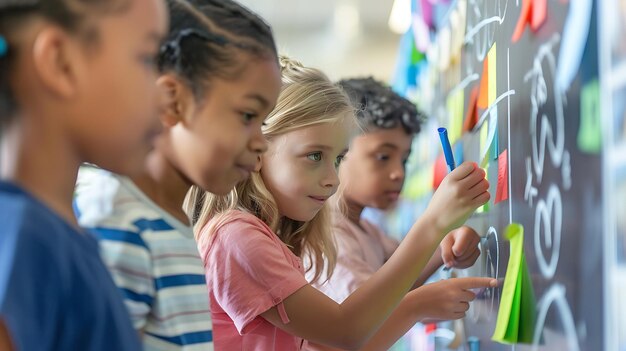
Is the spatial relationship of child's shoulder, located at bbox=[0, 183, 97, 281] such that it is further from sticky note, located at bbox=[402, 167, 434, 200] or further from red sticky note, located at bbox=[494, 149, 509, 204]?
sticky note, located at bbox=[402, 167, 434, 200]

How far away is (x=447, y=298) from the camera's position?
3.70 ft

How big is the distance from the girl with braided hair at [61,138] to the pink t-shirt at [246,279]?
0.39 m

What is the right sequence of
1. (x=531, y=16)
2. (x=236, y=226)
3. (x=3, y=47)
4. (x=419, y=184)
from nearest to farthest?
1. (x=3, y=47)
2. (x=531, y=16)
3. (x=236, y=226)
4. (x=419, y=184)

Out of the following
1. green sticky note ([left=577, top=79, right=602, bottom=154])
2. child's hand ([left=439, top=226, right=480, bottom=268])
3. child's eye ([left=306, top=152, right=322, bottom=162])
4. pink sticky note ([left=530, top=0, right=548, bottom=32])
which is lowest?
child's hand ([left=439, top=226, right=480, bottom=268])

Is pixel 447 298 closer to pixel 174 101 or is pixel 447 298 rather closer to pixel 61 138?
pixel 174 101

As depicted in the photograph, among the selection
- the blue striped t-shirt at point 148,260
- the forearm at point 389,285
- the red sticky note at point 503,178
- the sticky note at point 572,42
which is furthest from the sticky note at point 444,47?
the blue striped t-shirt at point 148,260

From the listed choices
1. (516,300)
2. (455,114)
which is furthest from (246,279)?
(455,114)

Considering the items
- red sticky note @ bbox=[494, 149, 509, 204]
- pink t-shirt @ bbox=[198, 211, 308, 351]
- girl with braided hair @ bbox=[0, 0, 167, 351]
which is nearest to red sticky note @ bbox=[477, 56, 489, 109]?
red sticky note @ bbox=[494, 149, 509, 204]

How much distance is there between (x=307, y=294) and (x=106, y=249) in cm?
31

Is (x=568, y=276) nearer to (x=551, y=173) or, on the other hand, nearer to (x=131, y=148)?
(x=551, y=173)

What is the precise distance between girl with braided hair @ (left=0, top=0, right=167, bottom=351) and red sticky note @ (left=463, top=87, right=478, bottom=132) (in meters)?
0.76

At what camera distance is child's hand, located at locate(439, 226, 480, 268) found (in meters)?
1.26

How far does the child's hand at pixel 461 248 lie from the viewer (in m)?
1.26

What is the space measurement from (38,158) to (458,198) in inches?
21.8
